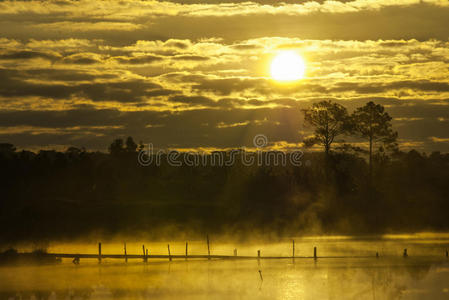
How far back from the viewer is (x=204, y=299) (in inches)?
2146

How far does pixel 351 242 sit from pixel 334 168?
22680 mm

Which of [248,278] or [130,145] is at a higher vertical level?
[130,145]

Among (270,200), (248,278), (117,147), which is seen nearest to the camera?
(248,278)

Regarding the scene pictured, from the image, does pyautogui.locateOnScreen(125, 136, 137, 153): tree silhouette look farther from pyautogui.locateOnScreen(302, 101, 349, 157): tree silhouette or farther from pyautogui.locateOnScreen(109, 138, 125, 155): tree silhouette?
pyautogui.locateOnScreen(302, 101, 349, 157): tree silhouette

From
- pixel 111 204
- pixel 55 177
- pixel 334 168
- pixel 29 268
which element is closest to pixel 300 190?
pixel 334 168

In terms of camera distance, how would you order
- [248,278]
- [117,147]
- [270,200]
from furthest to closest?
[117,147]
[270,200]
[248,278]

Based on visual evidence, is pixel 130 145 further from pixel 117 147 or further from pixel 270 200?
pixel 270 200

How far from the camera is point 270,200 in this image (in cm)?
11381

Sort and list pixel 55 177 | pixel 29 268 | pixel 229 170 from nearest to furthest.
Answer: pixel 29 268 < pixel 55 177 < pixel 229 170

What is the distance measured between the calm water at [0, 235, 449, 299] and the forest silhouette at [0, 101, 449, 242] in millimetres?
22125

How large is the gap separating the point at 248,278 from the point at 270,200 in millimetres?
51690

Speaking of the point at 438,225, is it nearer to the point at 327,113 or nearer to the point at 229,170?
the point at 327,113

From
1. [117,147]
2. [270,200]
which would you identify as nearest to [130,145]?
[117,147]

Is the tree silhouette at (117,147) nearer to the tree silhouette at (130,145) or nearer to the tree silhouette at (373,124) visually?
the tree silhouette at (130,145)
